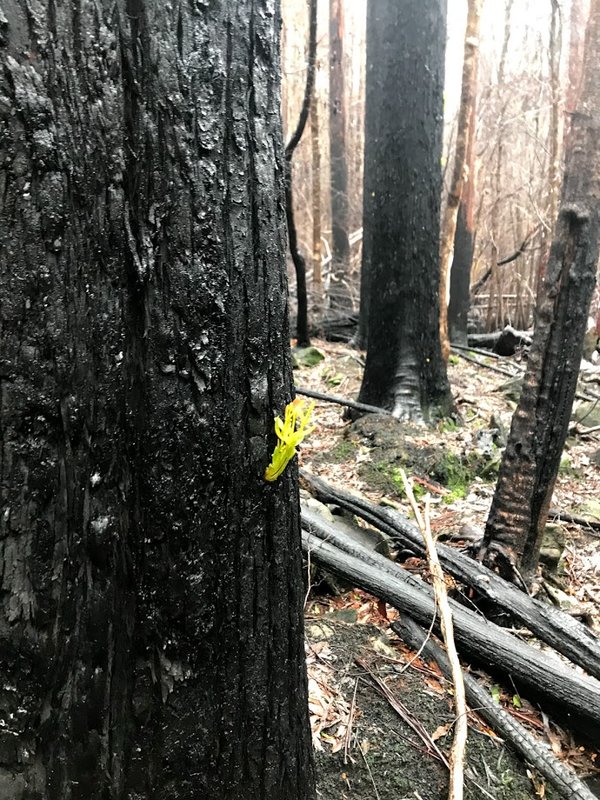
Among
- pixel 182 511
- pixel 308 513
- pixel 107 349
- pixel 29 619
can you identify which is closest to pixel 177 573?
pixel 182 511

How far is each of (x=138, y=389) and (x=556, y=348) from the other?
2642mm

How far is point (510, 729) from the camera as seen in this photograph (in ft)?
7.52

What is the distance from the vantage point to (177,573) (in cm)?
126

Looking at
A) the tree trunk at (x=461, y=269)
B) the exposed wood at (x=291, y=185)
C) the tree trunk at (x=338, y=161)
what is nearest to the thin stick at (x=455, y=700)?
the exposed wood at (x=291, y=185)

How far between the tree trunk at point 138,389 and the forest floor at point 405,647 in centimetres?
95

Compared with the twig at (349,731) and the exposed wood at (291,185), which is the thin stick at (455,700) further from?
the exposed wood at (291,185)

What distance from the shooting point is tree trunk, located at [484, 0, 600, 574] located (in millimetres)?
3020

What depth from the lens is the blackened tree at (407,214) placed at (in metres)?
5.43

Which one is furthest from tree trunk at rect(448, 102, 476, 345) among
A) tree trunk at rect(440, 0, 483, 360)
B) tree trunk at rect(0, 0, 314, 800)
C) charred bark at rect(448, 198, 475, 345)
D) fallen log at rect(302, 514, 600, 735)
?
tree trunk at rect(0, 0, 314, 800)

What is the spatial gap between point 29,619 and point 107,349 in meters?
0.58

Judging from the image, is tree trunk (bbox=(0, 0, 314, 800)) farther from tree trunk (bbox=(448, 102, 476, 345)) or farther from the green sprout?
tree trunk (bbox=(448, 102, 476, 345))

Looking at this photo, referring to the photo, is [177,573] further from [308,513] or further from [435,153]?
[435,153]

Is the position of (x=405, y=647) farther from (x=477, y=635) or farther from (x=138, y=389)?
(x=138, y=389)

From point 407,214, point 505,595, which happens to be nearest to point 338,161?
point 407,214
